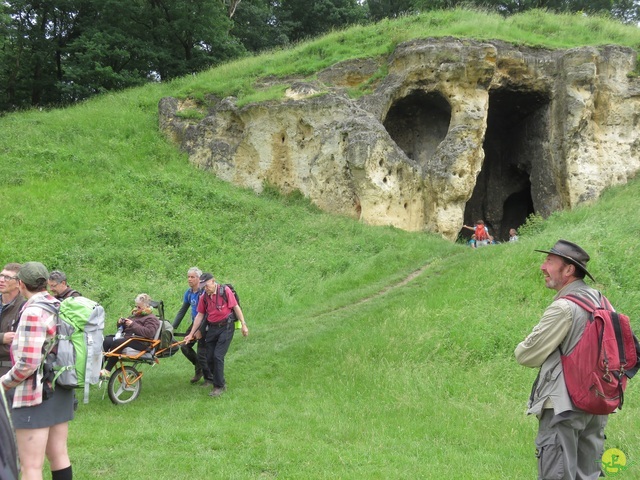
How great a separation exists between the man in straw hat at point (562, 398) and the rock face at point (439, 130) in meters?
13.8

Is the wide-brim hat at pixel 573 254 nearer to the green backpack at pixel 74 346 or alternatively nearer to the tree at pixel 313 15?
the green backpack at pixel 74 346

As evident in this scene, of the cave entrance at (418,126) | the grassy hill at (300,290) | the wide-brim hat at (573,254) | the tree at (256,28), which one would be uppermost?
the tree at (256,28)

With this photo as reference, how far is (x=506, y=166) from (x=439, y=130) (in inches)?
153

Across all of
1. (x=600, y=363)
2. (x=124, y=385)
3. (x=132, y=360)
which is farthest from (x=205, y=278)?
Answer: (x=600, y=363)

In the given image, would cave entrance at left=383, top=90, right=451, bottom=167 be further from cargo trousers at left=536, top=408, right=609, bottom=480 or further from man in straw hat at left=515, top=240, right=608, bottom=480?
cargo trousers at left=536, top=408, right=609, bottom=480

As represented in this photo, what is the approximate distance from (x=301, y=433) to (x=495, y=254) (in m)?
9.03

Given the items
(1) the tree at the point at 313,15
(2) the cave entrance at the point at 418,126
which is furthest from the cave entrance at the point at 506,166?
(1) the tree at the point at 313,15

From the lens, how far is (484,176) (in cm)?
2350

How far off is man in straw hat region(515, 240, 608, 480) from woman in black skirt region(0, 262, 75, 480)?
3360mm

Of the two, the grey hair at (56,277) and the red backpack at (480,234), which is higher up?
the grey hair at (56,277)

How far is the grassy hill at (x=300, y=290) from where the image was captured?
5617mm

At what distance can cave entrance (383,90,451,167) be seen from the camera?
20875mm

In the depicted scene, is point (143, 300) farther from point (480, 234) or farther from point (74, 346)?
point (480, 234)

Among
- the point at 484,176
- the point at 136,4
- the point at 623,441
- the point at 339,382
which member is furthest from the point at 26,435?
the point at 136,4
